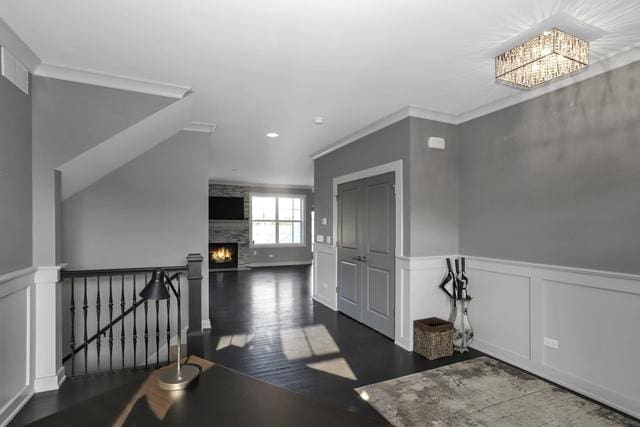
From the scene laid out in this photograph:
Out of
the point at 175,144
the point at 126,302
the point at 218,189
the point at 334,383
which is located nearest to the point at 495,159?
the point at 334,383

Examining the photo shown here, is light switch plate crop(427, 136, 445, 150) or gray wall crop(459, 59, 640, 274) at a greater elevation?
light switch plate crop(427, 136, 445, 150)

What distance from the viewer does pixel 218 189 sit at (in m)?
9.98

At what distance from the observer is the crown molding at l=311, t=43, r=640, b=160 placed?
250cm

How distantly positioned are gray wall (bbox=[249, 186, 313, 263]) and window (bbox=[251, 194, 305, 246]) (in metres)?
0.16

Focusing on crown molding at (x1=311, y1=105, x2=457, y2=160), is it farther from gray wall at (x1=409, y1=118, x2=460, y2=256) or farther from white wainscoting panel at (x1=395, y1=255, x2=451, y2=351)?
white wainscoting panel at (x1=395, y1=255, x2=451, y2=351)

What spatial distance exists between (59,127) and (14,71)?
1.69 feet

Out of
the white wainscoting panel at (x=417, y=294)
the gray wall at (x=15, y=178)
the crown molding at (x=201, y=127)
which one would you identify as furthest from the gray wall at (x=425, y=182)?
the gray wall at (x=15, y=178)

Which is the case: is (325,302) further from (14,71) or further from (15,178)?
(14,71)

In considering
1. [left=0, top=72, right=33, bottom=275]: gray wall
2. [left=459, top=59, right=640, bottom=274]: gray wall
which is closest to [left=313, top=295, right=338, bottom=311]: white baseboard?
[left=459, top=59, right=640, bottom=274]: gray wall

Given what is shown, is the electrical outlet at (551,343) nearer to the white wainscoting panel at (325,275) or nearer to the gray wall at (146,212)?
the white wainscoting panel at (325,275)

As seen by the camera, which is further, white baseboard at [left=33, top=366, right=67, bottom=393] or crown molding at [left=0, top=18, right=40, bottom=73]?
white baseboard at [left=33, top=366, right=67, bottom=393]

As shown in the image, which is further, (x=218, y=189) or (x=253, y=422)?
(x=218, y=189)

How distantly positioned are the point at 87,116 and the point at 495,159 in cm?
391

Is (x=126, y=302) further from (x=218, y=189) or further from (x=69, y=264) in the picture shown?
(x=218, y=189)
